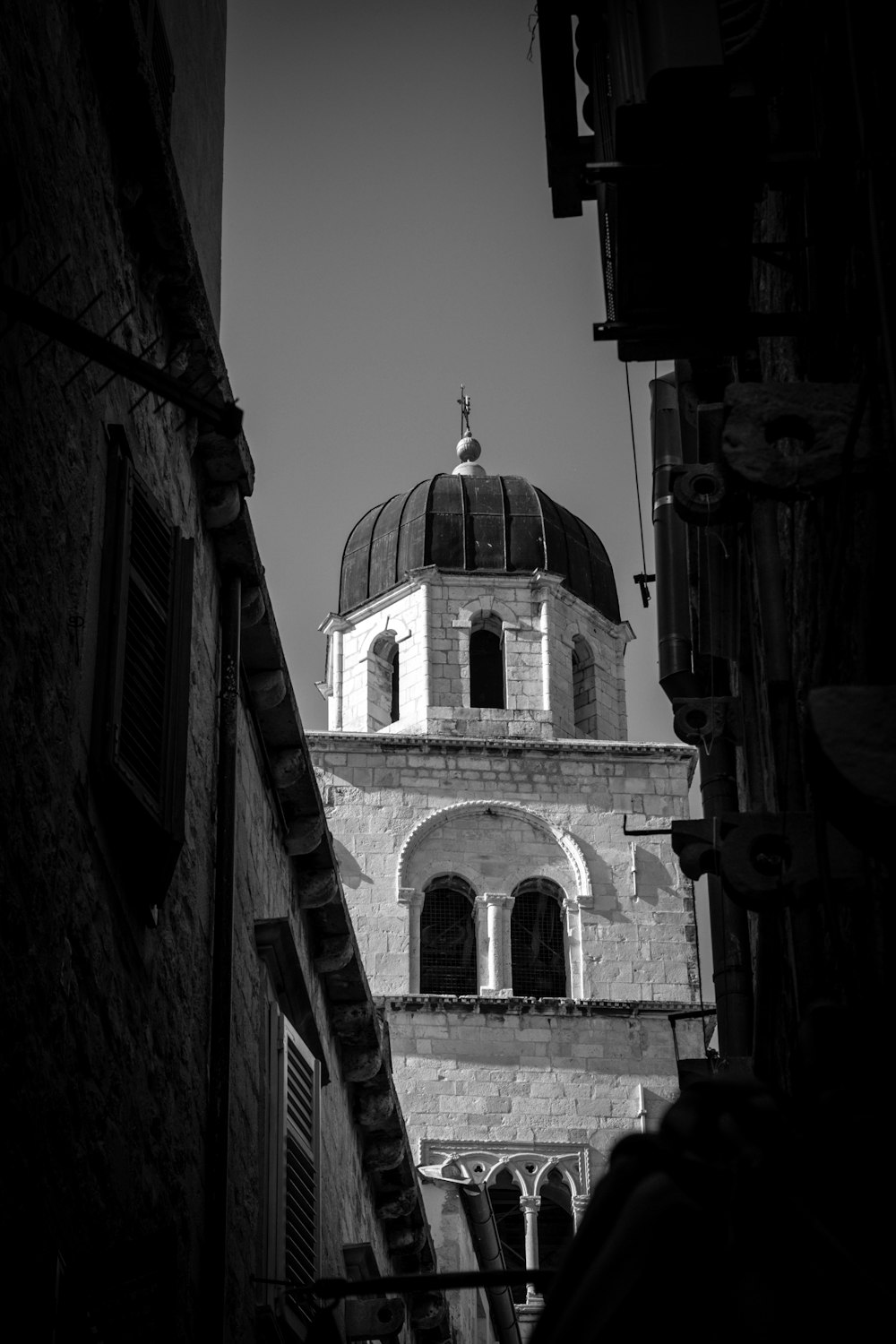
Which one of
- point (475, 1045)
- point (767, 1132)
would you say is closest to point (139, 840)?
point (767, 1132)

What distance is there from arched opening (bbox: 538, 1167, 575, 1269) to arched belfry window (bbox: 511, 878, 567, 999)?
309 cm

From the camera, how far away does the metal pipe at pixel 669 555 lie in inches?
496

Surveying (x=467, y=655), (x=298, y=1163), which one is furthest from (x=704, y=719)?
(x=467, y=655)

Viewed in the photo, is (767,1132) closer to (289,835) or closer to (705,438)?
(705,438)

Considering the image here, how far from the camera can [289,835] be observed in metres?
11.2

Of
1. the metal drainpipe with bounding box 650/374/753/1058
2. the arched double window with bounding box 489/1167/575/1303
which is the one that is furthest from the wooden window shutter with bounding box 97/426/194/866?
the arched double window with bounding box 489/1167/575/1303

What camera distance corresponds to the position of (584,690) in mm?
35500

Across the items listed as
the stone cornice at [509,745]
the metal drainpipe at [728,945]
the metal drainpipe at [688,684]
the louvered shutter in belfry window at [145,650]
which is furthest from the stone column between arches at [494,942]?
the louvered shutter in belfry window at [145,650]

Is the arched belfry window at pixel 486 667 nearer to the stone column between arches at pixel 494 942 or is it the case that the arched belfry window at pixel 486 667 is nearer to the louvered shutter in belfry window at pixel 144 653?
the stone column between arches at pixel 494 942

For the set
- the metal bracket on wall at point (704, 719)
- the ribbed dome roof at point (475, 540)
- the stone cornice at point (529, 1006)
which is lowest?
the metal bracket on wall at point (704, 719)

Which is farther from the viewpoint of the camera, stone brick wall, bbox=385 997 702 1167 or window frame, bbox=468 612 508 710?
window frame, bbox=468 612 508 710

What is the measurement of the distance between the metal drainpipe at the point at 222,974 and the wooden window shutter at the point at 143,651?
1.34 metres

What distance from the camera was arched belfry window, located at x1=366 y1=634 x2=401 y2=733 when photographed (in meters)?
34.9

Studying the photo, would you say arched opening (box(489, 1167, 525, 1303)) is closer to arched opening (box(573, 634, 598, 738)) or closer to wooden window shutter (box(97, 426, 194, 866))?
arched opening (box(573, 634, 598, 738))
